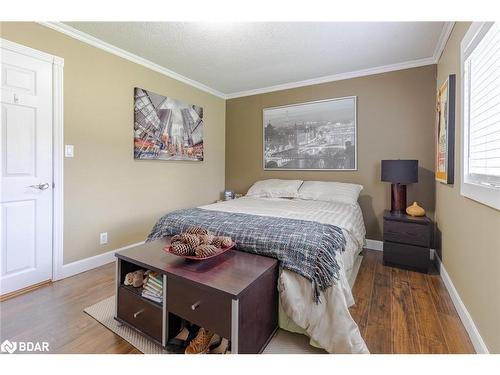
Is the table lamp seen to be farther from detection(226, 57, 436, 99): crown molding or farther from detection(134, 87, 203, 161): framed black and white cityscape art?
detection(134, 87, 203, 161): framed black and white cityscape art

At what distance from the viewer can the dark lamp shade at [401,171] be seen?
2572 millimetres

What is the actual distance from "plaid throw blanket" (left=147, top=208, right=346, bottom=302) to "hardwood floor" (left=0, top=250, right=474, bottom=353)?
538 mm

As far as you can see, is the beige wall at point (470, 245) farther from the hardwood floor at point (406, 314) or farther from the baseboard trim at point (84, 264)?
the baseboard trim at point (84, 264)

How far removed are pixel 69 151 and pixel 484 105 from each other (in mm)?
3209

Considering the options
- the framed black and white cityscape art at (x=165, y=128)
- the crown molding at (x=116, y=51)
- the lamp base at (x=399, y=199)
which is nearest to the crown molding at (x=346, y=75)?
the crown molding at (x=116, y=51)

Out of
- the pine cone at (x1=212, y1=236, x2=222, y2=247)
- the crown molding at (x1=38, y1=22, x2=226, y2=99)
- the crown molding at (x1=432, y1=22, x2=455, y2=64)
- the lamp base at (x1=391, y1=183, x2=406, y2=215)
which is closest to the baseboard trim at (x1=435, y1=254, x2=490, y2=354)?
the lamp base at (x1=391, y1=183, x2=406, y2=215)

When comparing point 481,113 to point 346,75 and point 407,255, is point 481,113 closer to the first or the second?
point 407,255

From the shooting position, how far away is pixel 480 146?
4.88 ft

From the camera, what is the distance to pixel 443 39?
7.63 ft

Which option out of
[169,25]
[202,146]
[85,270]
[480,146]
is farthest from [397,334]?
[202,146]

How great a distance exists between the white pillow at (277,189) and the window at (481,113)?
72.1 inches

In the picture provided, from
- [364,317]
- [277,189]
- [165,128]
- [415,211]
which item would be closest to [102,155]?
[165,128]

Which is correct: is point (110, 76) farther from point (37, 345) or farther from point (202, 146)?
point (37, 345)

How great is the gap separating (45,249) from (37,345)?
101 cm
